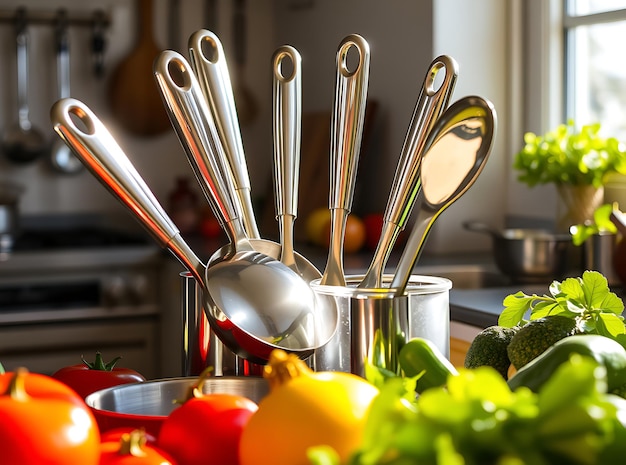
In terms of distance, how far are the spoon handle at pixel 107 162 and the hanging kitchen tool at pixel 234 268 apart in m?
0.05

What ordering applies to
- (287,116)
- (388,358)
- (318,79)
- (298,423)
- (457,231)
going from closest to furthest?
(298,423)
(388,358)
(287,116)
(457,231)
(318,79)

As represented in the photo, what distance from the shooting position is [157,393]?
0.59 meters

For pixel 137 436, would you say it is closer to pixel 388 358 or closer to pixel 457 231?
pixel 388 358

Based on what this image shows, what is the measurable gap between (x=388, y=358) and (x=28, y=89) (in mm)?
2733

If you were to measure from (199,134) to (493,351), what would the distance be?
250 mm

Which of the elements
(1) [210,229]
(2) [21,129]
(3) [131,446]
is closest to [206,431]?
(3) [131,446]

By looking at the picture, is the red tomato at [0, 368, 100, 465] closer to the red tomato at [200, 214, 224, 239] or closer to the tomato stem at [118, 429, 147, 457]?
the tomato stem at [118, 429, 147, 457]

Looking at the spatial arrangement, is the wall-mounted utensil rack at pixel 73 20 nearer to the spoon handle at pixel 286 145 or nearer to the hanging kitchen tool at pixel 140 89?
the hanging kitchen tool at pixel 140 89

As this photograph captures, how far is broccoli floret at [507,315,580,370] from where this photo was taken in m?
0.59

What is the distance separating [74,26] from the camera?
3117mm

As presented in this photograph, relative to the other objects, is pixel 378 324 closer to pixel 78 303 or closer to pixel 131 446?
pixel 131 446

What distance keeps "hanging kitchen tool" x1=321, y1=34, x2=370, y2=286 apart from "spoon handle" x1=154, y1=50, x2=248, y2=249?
0.08m

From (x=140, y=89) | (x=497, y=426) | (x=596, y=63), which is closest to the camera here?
(x=497, y=426)

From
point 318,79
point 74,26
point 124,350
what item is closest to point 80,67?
point 74,26
